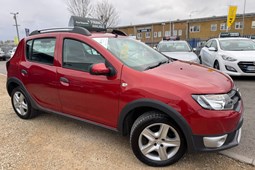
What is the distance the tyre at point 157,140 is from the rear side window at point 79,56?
999 millimetres

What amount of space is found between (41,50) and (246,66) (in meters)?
5.71

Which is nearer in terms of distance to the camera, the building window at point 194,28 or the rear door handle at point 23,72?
the rear door handle at point 23,72

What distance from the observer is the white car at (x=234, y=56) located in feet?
21.1

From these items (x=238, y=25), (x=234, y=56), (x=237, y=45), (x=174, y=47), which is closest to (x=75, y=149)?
(x=234, y=56)

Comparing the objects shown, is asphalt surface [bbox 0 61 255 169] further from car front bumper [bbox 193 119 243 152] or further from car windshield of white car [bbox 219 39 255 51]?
car windshield of white car [bbox 219 39 255 51]

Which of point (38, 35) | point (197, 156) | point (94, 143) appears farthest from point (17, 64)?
point (197, 156)

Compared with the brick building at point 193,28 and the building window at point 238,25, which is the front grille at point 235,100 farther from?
the building window at point 238,25

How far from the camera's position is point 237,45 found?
7.40 metres

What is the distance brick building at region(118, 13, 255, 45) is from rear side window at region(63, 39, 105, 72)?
34.5 m

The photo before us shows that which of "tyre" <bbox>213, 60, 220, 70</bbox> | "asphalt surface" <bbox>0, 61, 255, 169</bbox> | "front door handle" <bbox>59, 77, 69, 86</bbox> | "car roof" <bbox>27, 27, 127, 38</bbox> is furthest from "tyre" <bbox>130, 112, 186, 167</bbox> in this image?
"tyre" <bbox>213, 60, 220, 70</bbox>

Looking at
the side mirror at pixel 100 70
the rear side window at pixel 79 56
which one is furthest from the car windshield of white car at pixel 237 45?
the side mirror at pixel 100 70

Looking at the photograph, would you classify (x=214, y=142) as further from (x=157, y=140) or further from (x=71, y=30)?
(x=71, y=30)

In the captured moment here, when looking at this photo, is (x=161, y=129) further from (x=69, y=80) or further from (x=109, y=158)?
(x=69, y=80)

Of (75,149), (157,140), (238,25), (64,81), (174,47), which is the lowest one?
(75,149)
